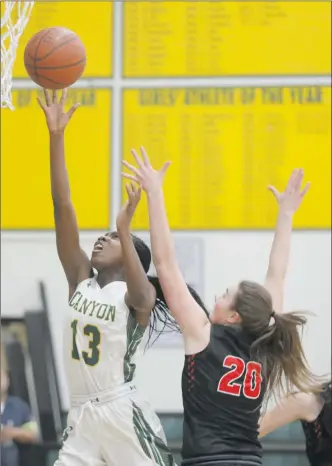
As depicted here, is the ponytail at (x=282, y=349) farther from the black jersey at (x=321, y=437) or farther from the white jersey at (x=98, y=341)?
the white jersey at (x=98, y=341)

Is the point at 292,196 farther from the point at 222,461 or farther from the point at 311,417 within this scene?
the point at 222,461

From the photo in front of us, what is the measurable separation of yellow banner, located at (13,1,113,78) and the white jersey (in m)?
3.26

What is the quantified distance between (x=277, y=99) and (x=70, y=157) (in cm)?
149

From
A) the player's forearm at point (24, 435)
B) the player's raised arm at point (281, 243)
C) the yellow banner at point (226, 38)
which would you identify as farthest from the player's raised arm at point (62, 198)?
the yellow banner at point (226, 38)

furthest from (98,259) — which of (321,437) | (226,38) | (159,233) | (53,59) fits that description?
(226,38)

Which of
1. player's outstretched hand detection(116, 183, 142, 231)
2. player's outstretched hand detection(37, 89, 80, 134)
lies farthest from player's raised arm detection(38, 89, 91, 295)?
player's outstretched hand detection(116, 183, 142, 231)

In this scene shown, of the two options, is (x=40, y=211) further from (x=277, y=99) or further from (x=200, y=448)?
(x=200, y=448)

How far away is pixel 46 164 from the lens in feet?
22.1

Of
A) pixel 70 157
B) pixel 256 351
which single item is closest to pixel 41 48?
pixel 256 351

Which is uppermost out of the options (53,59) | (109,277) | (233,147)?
(53,59)

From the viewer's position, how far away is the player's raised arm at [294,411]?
13.4 feet

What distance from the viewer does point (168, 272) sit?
11.3 feet

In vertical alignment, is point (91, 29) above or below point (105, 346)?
above

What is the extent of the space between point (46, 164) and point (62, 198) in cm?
291
